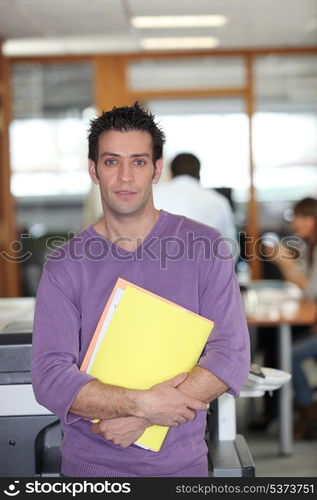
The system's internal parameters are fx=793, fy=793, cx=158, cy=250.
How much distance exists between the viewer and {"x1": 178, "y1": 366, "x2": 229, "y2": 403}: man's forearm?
4.85 feet

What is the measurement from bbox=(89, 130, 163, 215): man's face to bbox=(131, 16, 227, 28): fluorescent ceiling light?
4.80m

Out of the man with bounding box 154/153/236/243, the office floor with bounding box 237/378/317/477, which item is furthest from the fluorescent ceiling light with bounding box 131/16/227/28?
the office floor with bounding box 237/378/317/477

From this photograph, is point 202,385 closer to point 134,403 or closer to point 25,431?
point 134,403

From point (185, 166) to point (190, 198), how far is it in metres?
0.24

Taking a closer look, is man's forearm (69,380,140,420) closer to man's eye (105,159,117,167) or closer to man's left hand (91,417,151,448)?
man's left hand (91,417,151,448)

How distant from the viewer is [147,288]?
1.53 meters

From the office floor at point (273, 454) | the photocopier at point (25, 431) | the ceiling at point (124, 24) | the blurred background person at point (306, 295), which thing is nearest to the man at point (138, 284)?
the photocopier at point (25, 431)

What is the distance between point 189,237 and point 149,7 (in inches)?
178

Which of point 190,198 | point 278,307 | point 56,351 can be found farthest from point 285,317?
point 56,351

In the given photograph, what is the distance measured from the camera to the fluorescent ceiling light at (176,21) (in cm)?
612

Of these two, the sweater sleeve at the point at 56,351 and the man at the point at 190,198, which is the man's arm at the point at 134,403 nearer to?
Answer: the sweater sleeve at the point at 56,351

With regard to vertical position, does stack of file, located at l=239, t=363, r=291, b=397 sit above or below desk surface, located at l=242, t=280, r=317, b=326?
above

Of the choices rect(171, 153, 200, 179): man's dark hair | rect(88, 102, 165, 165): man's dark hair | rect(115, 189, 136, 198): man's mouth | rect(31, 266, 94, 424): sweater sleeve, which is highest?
rect(88, 102, 165, 165): man's dark hair
